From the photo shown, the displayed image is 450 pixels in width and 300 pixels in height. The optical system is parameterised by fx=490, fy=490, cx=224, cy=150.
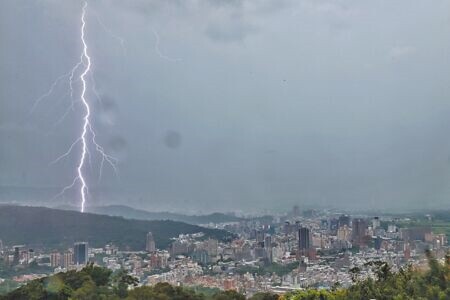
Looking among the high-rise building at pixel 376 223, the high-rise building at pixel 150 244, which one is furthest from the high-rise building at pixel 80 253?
the high-rise building at pixel 376 223

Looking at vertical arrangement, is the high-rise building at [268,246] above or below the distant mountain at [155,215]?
below

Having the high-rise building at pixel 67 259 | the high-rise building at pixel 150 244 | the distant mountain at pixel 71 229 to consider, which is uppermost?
the distant mountain at pixel 71 229

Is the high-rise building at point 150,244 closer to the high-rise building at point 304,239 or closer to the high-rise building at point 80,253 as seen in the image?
the high-rise building at point 80,253

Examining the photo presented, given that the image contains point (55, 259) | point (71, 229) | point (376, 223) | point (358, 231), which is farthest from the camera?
point (358, 231)

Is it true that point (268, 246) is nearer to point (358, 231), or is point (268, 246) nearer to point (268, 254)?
point (268, 254)

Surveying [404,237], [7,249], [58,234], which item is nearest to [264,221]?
[404,237]

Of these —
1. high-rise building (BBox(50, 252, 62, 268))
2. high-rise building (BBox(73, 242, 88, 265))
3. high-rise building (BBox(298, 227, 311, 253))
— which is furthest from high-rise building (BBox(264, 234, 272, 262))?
high-rise building (BBox(50, 252, 62, 268))

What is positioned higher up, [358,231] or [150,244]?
[358,231]

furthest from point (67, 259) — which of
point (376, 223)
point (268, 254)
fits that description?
point (376, 223)

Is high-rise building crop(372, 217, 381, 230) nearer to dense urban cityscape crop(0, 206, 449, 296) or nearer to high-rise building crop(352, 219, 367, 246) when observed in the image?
dense urban cityscape crop(0, 206, 449, 296)
